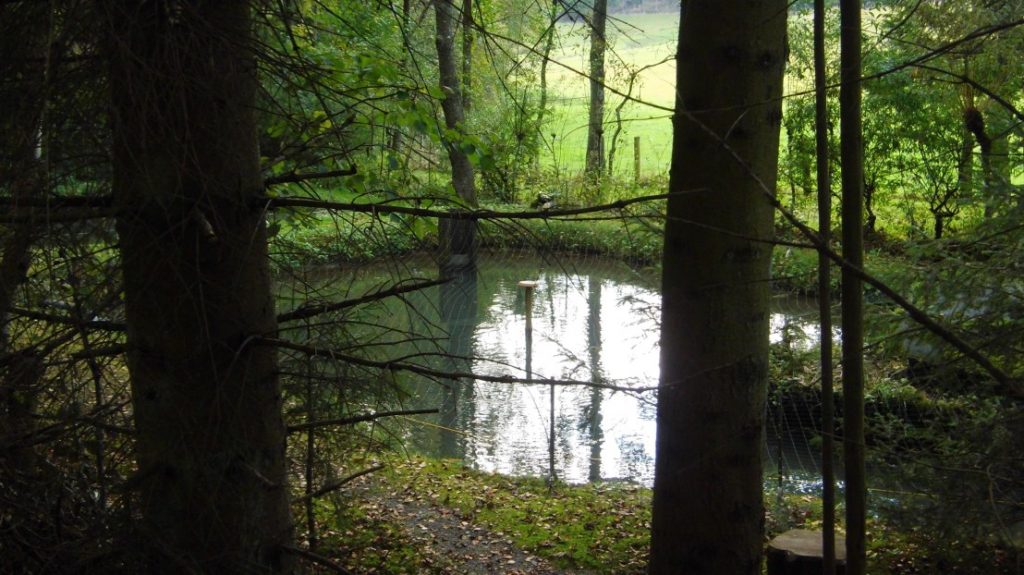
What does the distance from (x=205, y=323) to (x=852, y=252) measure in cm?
187

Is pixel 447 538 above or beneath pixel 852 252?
beneath

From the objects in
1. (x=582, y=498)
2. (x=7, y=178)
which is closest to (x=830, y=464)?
(x=7, y=178)

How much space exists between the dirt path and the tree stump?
128 cm

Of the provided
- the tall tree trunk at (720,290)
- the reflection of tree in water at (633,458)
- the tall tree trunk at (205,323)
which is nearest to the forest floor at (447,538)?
the reflection of tree in water at (633,458)

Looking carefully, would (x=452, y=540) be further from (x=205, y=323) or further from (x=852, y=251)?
(x=205, y=323)

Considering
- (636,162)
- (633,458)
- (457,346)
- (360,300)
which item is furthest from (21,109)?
(636,162)

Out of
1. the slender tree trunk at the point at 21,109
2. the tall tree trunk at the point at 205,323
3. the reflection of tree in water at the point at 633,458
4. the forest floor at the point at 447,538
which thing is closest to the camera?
the slender tree trunk at the point at 21,109

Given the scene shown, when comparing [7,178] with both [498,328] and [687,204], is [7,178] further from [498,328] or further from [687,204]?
[498,328]

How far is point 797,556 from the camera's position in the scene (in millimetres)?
4668

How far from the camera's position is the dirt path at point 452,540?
5.45m

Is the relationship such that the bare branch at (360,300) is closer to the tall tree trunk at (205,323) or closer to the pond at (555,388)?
the tall tree trunk at (205,323)

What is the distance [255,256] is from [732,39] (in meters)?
1.38

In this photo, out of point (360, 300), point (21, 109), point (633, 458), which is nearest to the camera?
point (21, 109)

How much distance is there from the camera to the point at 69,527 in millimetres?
2193
